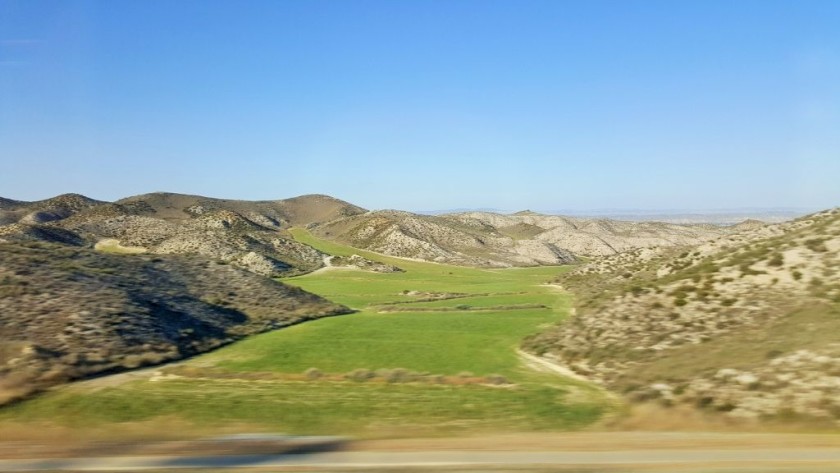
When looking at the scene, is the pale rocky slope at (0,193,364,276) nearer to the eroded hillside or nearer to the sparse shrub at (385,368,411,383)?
the sparse shrub at (385,368,411,383)

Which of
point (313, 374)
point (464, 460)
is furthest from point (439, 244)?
point (464, 460)

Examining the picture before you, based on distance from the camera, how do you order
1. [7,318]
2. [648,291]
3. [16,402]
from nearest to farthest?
[16,402], [7,318], [648,291]

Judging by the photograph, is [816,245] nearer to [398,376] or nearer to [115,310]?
[398,376]

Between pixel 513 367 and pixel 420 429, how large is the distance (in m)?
7.92

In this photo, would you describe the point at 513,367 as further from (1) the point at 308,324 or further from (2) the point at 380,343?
(1) the point at 308,324

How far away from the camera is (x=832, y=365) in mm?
14625

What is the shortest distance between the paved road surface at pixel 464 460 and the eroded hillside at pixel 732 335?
300 centimetres

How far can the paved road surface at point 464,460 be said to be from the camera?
10.5 m

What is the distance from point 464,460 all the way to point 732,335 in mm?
12585

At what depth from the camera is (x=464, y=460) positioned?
1095 centimetres

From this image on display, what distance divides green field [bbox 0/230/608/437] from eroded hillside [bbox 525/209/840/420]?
6.38ft

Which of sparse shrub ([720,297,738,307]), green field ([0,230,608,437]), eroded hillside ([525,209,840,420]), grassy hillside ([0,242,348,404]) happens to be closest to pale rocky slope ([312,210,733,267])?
grassy hillside ([0,242,348,404])

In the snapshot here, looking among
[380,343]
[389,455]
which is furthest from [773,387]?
[380,343]

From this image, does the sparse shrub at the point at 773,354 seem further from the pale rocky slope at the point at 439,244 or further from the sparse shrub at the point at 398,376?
the pale rocky slope at the point at 439,244
